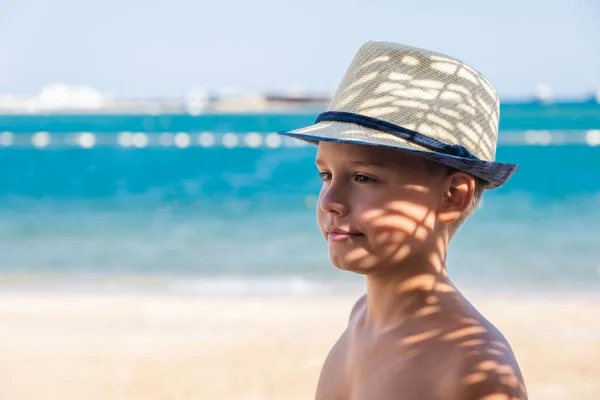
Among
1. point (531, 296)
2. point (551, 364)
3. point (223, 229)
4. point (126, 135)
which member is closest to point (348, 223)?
point (551, 364)

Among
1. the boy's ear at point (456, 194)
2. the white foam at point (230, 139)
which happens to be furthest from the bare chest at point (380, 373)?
the white foam at point (230, 139)

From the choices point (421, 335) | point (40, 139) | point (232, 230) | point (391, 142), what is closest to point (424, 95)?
point (391, 142)

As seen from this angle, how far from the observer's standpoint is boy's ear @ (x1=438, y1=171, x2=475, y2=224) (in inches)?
77.0

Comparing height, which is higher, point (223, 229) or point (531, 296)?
point (223, 229)

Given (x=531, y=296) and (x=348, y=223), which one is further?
(x=531, y=296)

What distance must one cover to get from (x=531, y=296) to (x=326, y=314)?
2.60 metres

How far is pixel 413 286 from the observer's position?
200 cm

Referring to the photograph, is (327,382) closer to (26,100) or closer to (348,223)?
(348,223)

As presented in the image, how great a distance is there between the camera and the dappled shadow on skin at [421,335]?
1.76 m

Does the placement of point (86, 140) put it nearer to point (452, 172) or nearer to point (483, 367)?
point (452, 172)

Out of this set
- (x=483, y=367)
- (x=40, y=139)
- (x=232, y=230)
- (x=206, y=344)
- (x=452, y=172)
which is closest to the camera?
(x=483, y=367)

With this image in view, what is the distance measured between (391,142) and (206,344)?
6.10m

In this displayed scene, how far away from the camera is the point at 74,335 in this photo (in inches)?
322

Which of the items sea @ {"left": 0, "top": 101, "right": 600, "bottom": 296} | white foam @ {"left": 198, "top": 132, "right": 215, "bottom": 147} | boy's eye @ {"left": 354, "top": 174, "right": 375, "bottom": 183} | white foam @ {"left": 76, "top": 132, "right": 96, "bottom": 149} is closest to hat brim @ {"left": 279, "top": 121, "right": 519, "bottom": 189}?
boy's eye @ {"left": 354, "top": 174, "right": 375, "bottom": 183}
